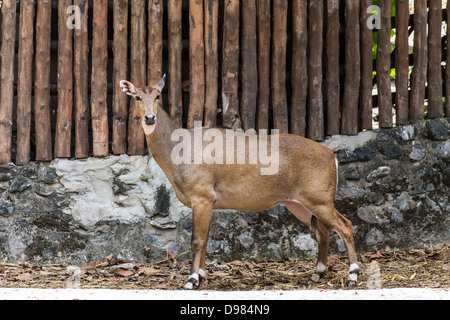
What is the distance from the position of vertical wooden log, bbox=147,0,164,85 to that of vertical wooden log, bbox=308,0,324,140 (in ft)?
6.22

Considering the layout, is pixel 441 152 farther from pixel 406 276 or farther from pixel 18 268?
pixel 18 268

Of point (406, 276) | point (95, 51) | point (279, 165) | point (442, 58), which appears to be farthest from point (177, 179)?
point (442, 58)

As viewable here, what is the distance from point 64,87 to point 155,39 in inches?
50.7

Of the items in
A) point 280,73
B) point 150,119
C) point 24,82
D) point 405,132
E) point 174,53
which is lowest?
point 405,132

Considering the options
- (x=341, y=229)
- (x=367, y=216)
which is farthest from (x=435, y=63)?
(x=341, y=229)

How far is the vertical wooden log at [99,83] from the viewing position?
24.6 feet

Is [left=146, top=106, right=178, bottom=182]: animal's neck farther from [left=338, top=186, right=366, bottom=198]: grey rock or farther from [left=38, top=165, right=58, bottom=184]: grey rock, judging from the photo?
[left=338, top=186, right=366, bottom=198]: grey rock

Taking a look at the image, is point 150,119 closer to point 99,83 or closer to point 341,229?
point 99,83

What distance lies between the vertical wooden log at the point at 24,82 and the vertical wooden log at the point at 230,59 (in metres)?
2.44

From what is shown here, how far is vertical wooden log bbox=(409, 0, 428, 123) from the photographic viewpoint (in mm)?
7773

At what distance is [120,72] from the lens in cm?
754

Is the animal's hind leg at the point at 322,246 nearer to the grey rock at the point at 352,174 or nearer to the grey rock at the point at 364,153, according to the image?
the grey rock at the point at 352,174

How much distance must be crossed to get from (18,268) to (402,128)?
513cm

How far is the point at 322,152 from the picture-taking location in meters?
6.64
